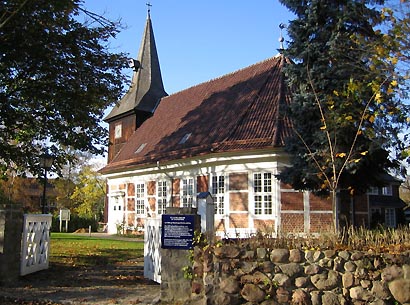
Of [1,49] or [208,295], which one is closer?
[208,295]

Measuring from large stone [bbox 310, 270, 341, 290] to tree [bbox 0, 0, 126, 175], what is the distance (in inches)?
311

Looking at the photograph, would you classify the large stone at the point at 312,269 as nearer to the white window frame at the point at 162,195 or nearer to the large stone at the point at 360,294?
the large stone at the point at 360,294

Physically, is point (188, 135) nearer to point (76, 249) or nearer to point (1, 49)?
point (76, 249)

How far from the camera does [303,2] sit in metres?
15.7

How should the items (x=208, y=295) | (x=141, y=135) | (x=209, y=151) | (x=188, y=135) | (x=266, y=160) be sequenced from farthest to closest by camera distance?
(x=141, y=135) < (x=188, y=135) < (x=209, y=151) < (x=266, y=160) < (x=208, y=295)

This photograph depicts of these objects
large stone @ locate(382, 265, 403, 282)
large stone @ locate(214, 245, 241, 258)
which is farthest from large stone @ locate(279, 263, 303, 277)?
large stone @ locate(382, 265, 403, 282)

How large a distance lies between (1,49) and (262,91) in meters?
12.9

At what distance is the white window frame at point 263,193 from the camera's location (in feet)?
61.2

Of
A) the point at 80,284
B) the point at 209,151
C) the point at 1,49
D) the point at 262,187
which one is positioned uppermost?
the point at 1,49

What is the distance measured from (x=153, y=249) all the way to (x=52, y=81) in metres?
5.89

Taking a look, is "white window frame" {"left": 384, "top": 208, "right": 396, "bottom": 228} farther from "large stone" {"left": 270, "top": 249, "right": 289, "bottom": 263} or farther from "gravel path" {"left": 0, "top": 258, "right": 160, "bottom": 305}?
"large stone" {"left": 270, "top": 249, "right": 289, "bottom": 263}

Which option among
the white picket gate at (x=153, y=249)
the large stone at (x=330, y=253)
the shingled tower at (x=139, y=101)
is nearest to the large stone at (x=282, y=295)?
the large stone at (x=330, y=253)

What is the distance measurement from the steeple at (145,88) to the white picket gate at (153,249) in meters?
21.7

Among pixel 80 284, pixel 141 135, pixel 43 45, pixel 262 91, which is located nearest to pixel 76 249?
pixel 80 284
